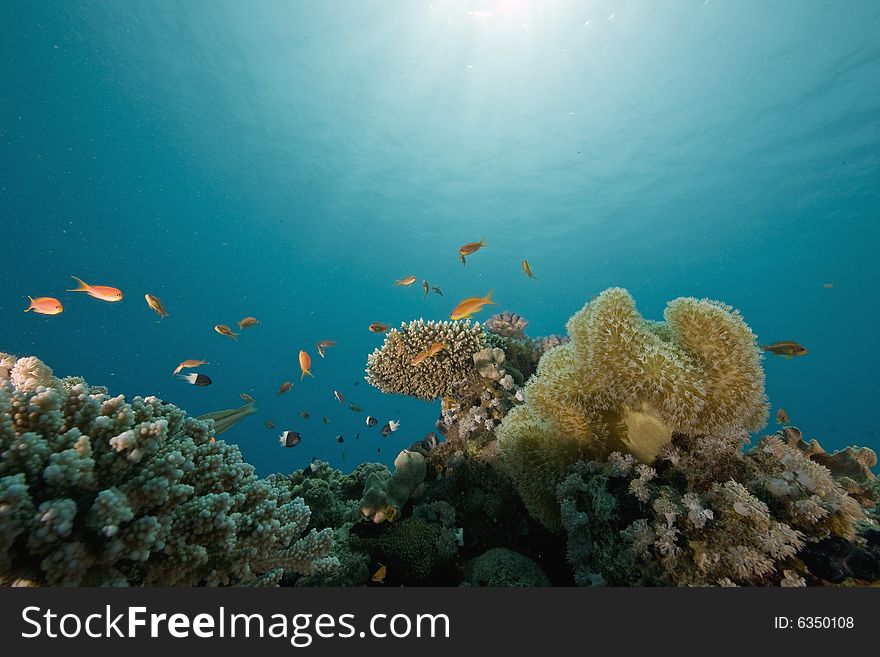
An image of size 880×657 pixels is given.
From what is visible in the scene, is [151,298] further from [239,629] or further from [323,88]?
[323,88]

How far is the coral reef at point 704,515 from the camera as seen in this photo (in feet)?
7.41

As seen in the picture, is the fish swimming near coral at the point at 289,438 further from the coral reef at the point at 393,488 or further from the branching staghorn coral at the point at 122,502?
the branching staghorn coral at the point at 122,502

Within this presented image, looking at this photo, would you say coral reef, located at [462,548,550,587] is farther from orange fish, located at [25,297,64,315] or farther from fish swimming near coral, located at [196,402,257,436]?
orange fish, located at [25,297,64,315]

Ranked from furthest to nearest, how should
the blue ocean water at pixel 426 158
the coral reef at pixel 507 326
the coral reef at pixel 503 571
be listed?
the blue ocean water at pixel 426 158 < the coral reef at pixel 507 326 < the coral reef at pixel 503 571

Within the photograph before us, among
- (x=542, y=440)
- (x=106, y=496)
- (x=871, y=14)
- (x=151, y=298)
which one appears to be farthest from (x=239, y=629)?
(x=871, y=14)

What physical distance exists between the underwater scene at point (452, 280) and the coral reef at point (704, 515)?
22 millimetres

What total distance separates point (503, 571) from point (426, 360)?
3421 millimetres

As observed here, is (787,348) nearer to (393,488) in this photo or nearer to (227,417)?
(393,488)

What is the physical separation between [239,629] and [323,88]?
37.1 meters

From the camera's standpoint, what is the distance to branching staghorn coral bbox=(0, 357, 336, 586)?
1860 millimetres

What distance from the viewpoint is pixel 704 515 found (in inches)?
94.8

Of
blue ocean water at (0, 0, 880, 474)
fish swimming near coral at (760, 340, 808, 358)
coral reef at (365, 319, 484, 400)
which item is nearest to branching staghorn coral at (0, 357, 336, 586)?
coral reef at (365, 319, 484, 400)

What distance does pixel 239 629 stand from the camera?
210 centimetres

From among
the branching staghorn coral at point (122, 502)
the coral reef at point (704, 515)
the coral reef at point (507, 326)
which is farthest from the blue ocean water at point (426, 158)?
the coral reef at point (704, 515)
